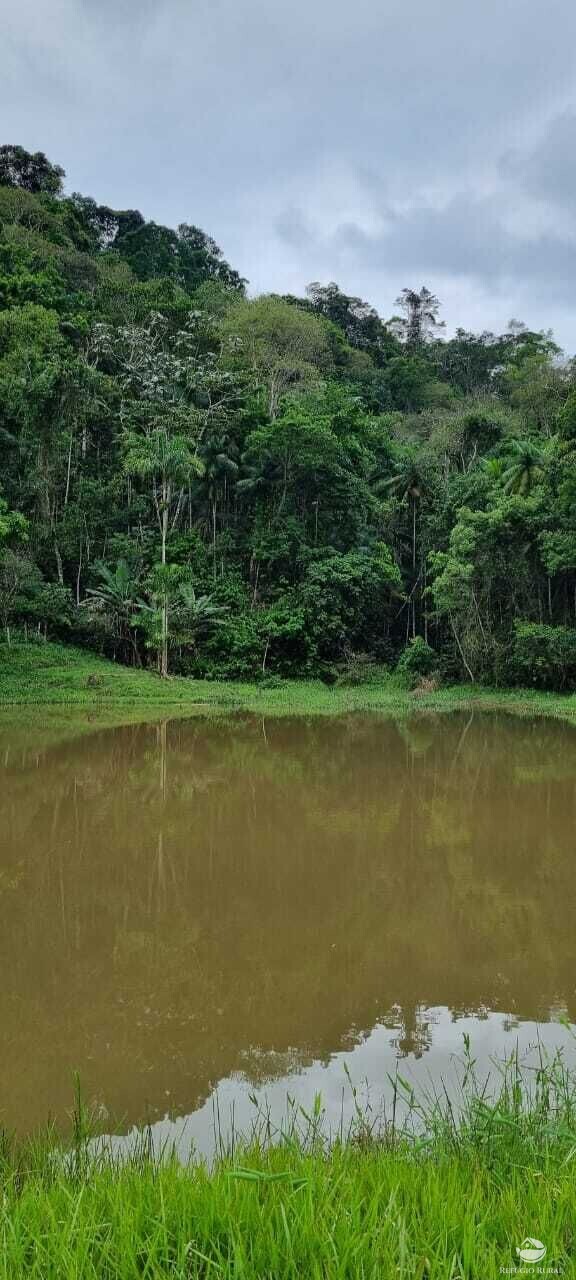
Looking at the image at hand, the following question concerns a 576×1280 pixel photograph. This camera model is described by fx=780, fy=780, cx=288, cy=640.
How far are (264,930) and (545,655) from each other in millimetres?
18670

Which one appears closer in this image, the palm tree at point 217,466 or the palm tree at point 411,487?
the palm tree at point 217,466

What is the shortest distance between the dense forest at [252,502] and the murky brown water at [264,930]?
12094 mm

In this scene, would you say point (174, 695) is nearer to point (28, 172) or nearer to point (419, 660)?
point (419, 660)

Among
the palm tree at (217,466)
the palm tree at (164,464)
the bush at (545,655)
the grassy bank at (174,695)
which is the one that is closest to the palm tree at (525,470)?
the bush at (545,655)

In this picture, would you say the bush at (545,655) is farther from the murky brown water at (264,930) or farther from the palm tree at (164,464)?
the murky brown water at (264,930)

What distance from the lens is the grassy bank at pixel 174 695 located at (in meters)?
19.5

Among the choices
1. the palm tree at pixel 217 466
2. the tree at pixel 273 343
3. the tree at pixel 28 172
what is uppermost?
the tree at pixel 28 172

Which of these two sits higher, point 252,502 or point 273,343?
point 273,343

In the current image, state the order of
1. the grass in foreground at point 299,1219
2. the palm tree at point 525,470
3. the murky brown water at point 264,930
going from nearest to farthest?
the grass in foreground at point 299,1219 → the murky brown water at point 264,930 → the palm tree at point 525,470

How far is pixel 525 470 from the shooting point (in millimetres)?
24031

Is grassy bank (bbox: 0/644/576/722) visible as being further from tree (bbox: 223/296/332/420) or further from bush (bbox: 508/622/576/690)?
tree (bbox: 223/296/332/420)

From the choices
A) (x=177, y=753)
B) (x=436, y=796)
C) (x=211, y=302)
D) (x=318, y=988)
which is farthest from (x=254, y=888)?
(x=211, y=302)

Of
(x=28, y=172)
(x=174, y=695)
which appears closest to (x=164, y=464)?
(x=174, y=695)

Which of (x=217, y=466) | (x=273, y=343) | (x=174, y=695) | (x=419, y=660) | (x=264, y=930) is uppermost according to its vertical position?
(x=273, y=343)
